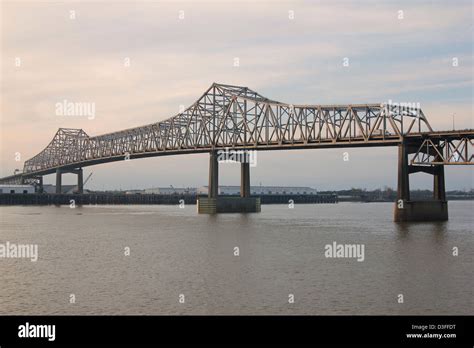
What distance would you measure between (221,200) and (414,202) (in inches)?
1909

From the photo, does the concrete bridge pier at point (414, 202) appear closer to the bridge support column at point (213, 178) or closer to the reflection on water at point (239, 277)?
the reflection on water at point (239, 277)

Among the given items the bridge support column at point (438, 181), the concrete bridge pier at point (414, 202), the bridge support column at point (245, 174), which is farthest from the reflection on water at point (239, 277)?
the bridge support column at point (245, 174)

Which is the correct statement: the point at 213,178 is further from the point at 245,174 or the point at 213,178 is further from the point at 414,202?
the point at 414,202

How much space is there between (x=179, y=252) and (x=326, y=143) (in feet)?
188

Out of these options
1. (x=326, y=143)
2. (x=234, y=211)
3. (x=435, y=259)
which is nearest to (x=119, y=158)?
(x=234, y=211)

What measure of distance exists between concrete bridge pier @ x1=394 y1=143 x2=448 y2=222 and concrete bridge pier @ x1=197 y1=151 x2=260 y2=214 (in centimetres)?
4521

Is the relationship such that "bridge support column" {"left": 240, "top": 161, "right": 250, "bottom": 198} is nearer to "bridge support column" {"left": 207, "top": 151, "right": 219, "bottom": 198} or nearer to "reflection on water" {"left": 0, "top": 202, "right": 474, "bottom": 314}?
"bridge support column" {"left": 207, "top": 151, "right": 219, "bottom": 198}

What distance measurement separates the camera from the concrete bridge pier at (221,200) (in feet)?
408

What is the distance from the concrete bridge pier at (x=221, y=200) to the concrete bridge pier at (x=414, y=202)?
148ft

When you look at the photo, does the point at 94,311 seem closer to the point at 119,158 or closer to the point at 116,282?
the point at 116,282

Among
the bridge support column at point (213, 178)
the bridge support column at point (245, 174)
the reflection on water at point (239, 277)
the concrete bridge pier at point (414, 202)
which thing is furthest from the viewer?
the bridge support column at point (245, 174)
